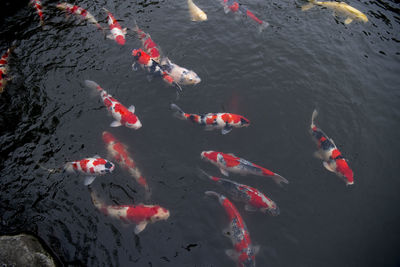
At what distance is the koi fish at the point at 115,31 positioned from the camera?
11883 mm

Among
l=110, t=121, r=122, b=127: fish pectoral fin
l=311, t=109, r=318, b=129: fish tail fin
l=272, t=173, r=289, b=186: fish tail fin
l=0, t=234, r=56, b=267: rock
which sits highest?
l=311, t=109, r=318, b=129: fish tail fin

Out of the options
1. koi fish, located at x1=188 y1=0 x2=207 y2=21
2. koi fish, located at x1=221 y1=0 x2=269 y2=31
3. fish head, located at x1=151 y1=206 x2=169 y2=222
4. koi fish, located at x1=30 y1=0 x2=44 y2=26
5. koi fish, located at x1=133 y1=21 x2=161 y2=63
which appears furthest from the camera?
koi fish, located at x1=188 y1=0 x2=207 y2=21

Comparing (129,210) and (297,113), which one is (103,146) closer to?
(129,210)

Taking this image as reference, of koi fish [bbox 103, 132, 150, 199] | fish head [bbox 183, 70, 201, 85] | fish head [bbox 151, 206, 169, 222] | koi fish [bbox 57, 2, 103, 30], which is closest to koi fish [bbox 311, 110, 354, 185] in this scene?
fish head [bbox 183, 70, 201, 85]

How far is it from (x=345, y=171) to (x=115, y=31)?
11.4 meters

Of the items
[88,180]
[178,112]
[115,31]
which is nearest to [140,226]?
[88,180]

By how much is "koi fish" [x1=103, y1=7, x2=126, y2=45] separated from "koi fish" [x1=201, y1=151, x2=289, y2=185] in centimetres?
713

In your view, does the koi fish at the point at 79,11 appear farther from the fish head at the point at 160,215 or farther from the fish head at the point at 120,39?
the fish head at the point at 160,215

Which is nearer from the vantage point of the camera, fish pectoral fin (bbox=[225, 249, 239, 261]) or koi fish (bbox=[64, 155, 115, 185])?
fish pectoral fin (bbox=[225, 249, 239, 261])

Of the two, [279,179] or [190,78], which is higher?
[190,78]

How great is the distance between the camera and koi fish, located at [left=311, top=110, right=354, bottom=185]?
328 inches

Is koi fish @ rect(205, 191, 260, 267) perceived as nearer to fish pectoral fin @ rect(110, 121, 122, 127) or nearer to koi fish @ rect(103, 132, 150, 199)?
koi fish @ rect(103, 132, 150, 199)

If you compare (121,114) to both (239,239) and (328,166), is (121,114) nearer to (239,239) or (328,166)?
(239,239)

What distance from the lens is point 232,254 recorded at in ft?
22.7
